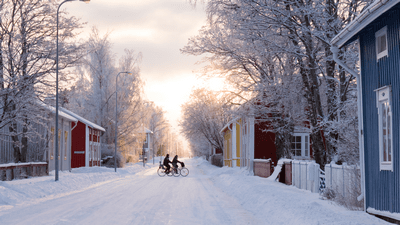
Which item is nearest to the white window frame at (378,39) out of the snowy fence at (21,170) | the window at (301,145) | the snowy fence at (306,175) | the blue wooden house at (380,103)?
the blue wooden house at (380,103)

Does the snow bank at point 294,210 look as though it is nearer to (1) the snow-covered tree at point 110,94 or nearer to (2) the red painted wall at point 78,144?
(2) the red painted wall at point 78,144

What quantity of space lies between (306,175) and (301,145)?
16332 millimetres

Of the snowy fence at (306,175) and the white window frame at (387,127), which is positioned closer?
the white window frame at (387,127)

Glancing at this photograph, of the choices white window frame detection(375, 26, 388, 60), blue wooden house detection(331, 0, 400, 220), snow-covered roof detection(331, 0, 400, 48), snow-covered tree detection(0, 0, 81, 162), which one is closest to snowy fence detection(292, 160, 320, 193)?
blue wooden house detection(331, 0, 400, 220)

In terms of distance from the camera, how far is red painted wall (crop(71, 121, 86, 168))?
40625 millimetres

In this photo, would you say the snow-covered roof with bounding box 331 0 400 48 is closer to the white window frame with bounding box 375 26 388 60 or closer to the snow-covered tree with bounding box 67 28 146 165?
the white window frame with bounding box 375 26 388 60

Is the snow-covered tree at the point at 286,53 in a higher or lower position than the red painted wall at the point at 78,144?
higher

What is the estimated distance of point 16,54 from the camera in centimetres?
2152

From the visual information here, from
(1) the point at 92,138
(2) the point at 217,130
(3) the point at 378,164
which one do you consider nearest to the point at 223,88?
(3) the point at 378,164

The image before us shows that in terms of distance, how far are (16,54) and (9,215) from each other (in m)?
12.7

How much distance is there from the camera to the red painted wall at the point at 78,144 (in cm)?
4062

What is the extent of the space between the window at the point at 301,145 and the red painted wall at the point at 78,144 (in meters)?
20.4

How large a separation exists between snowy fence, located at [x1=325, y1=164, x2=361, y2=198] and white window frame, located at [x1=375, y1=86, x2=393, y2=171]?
235 centimetres

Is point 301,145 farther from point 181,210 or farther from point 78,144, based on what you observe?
point 181,210
